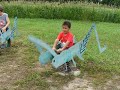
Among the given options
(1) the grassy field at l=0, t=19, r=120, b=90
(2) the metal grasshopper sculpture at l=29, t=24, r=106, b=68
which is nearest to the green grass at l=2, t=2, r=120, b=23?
(1) the grassy field at l=0, t=19, r=120, b=90

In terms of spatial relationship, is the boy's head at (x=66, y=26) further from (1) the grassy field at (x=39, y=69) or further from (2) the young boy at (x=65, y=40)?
(1) the grassy field at (x=39, y=69)

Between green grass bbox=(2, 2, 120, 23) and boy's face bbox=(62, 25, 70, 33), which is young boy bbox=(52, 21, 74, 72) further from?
green grass bbox=(2, 2, 120, 23)

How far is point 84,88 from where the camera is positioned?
592 cm

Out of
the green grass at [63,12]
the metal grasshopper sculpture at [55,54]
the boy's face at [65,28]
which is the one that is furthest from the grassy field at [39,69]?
the green grass at [63,12]

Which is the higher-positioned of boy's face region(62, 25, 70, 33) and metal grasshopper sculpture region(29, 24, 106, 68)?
boy's face region(62, 25, 70, 33)

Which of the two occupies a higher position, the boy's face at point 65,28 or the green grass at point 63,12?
the boy's face at point 65,28

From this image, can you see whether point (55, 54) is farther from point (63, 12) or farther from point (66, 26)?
point (63, 12)

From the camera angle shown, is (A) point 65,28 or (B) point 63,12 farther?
(B) point 63,12

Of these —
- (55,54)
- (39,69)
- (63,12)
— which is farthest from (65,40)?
(63,12)

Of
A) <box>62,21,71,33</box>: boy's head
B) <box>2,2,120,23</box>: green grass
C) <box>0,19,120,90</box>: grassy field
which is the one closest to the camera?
<box>0,19,120,90</box>: grassy field

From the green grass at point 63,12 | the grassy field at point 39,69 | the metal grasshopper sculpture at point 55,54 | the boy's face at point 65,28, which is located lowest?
the green grass at point 63,12

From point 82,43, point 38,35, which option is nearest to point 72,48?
point 82,43

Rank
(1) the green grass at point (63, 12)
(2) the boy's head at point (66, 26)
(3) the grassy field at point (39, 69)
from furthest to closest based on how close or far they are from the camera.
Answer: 1. (1) the green grass at point (63, 12)
2. (2) the boy's head at point (66, 26)
3. (3) the grassy field at point (39, 69)

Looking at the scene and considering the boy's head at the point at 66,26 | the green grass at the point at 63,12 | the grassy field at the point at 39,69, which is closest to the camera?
the grassy field at the point at 39,69
